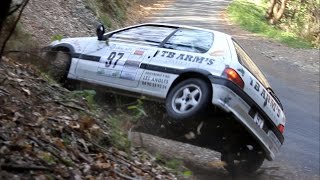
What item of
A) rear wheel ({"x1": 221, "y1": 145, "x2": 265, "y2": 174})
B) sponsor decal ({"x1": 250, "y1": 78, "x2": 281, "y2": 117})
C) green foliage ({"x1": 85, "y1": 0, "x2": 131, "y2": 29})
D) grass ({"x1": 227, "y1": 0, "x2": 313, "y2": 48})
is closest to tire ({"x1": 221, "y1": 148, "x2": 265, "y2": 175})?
rear wheel ({"x1": 221, "y1": 145, "x2": 265, "y2": 174})

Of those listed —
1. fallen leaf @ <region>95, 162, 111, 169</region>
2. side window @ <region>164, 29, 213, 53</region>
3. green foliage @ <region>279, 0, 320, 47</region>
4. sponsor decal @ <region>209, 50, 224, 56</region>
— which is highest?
green foliage @ <region>279, 0, 320, 47</region>

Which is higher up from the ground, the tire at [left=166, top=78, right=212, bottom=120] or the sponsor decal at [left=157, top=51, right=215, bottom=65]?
the sponsor decal at [left=157, top=51, right=215, bottom=65]

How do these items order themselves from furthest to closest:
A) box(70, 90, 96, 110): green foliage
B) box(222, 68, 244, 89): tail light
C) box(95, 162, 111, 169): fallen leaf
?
box(222, 68, 244, 89): tail light
box(70, 90, 96, 110): green foliage
box(95, 162, 111, 169): fallen leaf

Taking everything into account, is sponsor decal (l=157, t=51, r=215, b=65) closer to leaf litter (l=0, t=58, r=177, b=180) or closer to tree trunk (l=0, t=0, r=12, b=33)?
leaf litter (l=0, t=58, r=177, b=180)

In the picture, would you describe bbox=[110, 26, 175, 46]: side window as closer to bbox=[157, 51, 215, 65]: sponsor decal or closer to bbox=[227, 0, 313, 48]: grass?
bbox=[157, 51, 215, 65]: sponsor decal

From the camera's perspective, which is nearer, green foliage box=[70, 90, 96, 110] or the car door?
green foliage box=[70, 90, 96, 110]

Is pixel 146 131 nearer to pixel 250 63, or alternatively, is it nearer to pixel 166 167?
pixel 166 167

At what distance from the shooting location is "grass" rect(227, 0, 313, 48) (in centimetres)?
2471

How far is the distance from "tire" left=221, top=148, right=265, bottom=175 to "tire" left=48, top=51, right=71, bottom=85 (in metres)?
2.53

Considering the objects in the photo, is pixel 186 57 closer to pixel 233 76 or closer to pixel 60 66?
pixel 233 76

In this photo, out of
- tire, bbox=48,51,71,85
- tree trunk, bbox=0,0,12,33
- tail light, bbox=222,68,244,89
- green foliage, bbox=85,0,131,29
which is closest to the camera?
tree trunk, bbox=0,0,12,33

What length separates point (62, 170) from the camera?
4297 mm

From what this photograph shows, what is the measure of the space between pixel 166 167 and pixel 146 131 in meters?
1.21

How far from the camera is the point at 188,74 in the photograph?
7.19 meters
